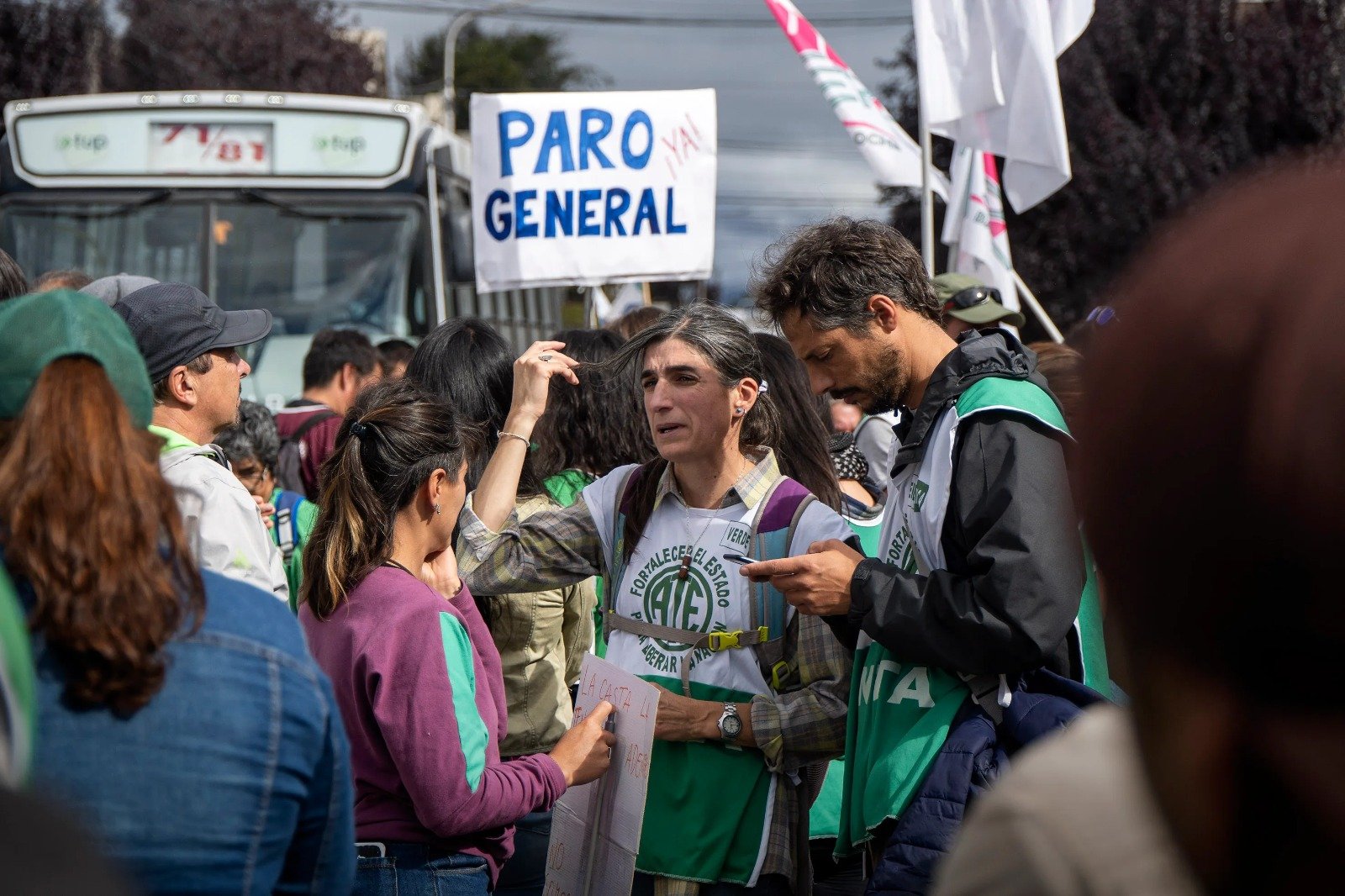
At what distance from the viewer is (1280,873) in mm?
792

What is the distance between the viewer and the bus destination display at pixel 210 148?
8422 mm

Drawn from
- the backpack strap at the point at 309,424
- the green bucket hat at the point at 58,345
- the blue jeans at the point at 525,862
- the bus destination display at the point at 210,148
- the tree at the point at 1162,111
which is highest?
the tree at the point at 1162,111

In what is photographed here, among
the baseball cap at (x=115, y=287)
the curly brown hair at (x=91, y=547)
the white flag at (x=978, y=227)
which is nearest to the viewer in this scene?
the curly brown hair at (x=91, y=547)

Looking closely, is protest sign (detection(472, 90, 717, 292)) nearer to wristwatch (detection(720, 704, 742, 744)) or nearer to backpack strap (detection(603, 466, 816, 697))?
backpack strap (detection(603, 466, 816, 697))

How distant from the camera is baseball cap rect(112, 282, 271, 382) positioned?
310 cm

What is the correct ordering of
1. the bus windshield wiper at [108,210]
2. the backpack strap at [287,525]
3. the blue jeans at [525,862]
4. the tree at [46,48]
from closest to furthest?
the blue jeans at [525,862], the backpack strap at [287,525], the bus windshield wiper at [108,210], the tree at [46,48]

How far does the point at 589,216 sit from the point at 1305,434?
6234mm

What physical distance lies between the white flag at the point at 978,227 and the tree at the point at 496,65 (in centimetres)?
3964

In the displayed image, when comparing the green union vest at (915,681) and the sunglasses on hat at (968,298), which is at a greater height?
the sunglasses on hat at (968,298)

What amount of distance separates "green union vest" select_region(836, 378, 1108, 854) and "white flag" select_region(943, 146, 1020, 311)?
431 cm

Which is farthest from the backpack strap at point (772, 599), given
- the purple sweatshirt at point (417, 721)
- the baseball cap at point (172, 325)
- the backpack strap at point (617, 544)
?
the baseball cap at point (172, 325)

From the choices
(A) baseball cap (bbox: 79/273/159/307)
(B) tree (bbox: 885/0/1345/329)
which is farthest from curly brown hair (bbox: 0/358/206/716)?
(B) tree (bbox: 885/0/1345/329)

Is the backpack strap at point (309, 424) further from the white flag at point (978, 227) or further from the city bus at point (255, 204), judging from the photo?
the white flag at point (978, 227)

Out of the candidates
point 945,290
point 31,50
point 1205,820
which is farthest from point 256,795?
point 31,50
